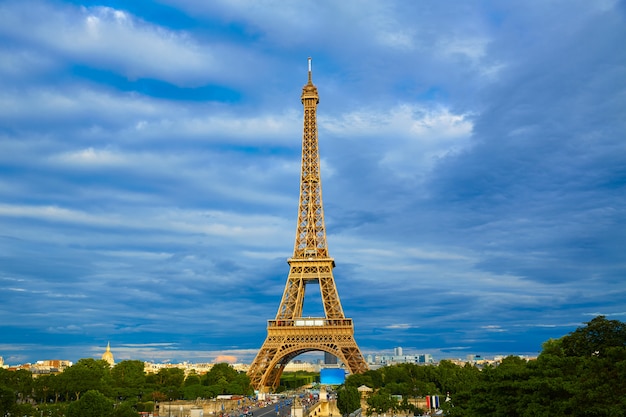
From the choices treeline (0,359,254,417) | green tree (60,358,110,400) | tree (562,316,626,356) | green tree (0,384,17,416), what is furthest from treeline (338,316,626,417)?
green tree (60,358,110,400)

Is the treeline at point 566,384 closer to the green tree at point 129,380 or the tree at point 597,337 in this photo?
the tree at point 597,337

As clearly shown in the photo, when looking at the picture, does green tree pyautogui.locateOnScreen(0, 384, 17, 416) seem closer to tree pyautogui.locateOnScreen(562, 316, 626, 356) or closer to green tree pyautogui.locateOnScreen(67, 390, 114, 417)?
green tree pyautogui.locateOnScreen(67, 390, 114, 417)

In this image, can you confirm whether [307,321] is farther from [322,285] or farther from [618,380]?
[618,380]

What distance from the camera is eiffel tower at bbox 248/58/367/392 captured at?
261 ft

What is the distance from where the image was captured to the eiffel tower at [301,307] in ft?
261

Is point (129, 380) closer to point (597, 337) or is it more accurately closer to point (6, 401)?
point (6, 401)

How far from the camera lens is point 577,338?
47.6 meters

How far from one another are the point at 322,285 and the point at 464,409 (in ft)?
156

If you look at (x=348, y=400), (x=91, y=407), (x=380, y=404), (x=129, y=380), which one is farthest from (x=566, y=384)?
(x=129, y=380)

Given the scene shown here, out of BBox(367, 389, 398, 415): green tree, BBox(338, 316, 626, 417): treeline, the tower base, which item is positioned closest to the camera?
BBox(338, 316, 626, 417): treeline

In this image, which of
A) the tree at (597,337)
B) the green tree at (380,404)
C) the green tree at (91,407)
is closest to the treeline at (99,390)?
the green tree at (91,407)

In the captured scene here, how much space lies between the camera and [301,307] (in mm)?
84875

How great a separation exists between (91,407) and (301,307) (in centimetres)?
4215

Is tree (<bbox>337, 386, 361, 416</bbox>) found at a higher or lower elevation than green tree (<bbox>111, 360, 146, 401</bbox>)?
lower
